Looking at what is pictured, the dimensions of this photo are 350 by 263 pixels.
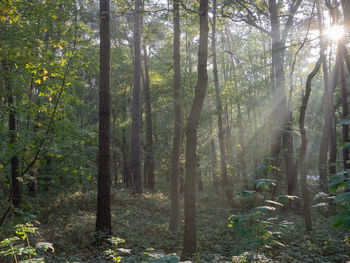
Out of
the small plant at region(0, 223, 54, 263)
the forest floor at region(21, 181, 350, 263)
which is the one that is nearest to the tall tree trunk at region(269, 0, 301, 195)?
the forest floor at region(21, 181, 350, 263)

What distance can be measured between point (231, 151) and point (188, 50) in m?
9.96

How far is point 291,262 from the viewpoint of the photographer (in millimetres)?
5953

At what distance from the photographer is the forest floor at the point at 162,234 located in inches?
229

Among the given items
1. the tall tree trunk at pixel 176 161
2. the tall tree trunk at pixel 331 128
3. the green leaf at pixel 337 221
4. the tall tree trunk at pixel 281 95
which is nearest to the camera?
the green leaf at pixel 337 221

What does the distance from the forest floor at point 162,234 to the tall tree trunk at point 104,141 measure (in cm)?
52

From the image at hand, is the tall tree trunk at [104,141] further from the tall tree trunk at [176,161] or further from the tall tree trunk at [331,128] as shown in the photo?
the tall tree trunk at [331,128]

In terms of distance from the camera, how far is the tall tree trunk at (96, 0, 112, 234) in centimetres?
784

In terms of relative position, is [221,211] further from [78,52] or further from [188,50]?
[188,50]

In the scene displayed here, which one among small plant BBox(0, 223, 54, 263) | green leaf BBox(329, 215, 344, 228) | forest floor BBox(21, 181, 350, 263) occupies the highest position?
green leaf BBox(329, 215, 344, 228)

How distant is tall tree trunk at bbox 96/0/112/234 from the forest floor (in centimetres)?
52

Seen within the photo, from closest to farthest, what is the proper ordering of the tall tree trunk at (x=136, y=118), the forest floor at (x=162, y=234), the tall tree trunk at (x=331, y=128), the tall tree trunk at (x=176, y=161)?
the forest floor at (x=162, y=234) → the tall tree trunk at (x=176, y=161) → the tall tree trunk at (x=331, y=128) → the tall tree trunk at (x=136, y=118)

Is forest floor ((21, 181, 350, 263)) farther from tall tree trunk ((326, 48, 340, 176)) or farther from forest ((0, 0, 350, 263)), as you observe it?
tall tree trunk ((326, 48, 340, 176))

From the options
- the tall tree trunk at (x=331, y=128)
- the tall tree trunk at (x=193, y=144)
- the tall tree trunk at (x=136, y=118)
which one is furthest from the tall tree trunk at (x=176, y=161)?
the tall tree trunk at (x=331, y=128)

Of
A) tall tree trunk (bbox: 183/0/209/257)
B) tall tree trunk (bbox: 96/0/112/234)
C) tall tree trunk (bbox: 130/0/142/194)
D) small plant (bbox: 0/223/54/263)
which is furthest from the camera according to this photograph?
tall tree trunk (bbox: 130/0/142/194)
